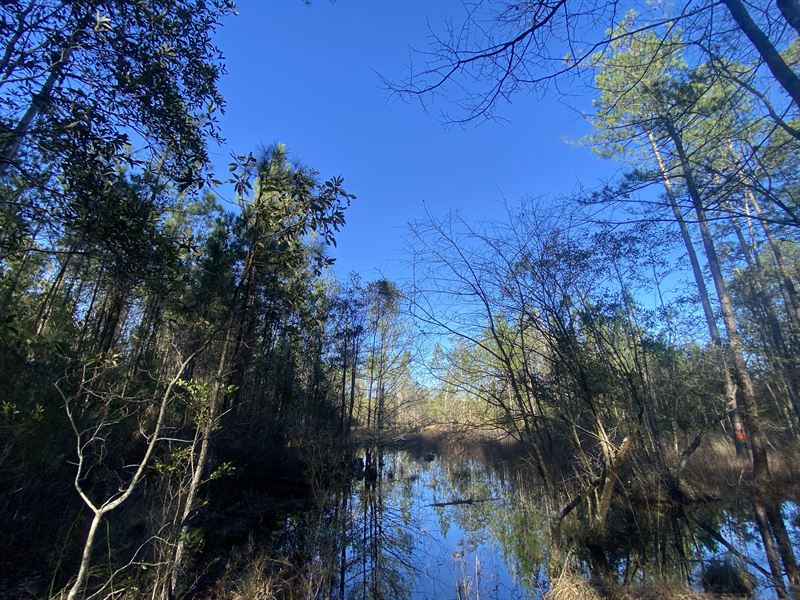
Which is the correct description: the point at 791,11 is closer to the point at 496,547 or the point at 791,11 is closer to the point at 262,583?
the point at 262,583

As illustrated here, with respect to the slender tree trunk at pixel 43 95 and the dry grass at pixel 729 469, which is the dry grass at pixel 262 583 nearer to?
the slender tree trunk at pixel 43 95

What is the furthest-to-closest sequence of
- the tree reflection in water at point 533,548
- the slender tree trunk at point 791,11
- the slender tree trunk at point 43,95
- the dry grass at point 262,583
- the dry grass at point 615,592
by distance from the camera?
the tree reflection in water at point 533,548 < the dry grass at point 262,583 < the dry grass at point 615,592 < the slender tree trunk at point 43,95 < the slender tree trunk at point 791,11

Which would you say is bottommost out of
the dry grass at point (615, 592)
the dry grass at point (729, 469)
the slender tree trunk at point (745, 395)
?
the dry grass at point (615, 592)

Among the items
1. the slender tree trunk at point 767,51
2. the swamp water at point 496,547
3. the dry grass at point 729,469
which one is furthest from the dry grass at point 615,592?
the dry grass at point 729,469

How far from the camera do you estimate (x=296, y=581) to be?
538 centimetres

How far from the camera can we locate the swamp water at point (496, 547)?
17.8 feet

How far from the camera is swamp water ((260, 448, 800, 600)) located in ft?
17.8

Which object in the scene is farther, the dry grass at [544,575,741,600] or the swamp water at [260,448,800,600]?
the swamp water at [260,448,800,600]

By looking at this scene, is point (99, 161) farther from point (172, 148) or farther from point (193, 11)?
point (193, 11)

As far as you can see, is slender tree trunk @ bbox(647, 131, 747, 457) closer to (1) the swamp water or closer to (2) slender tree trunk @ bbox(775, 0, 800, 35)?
(1) the swamp water

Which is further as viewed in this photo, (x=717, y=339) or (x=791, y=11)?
(x=717, y=339)

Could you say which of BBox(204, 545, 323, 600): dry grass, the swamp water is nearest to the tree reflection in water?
the swamp water

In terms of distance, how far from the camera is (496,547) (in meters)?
7.25

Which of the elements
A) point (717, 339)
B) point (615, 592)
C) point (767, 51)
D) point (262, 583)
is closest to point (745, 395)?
point (717, 339)
